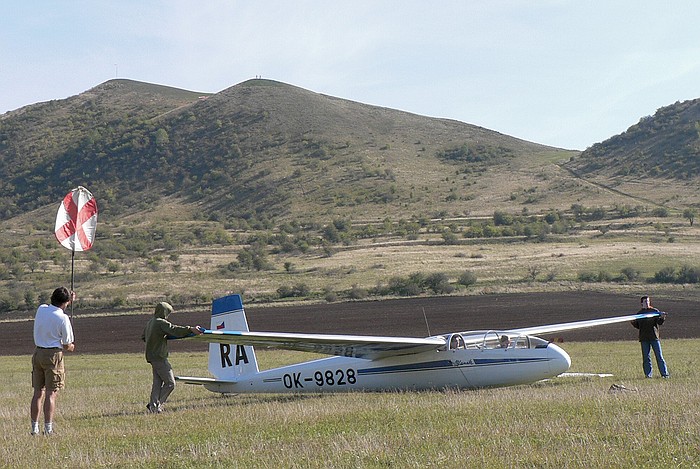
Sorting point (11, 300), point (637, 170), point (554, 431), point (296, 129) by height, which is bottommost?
point (11, 300)

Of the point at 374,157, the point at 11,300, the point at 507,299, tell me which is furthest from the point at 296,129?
the point at 507,299

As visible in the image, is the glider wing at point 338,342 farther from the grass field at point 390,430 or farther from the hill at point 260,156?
the hill at point 260,156

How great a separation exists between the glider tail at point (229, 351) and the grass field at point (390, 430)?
1.32 m

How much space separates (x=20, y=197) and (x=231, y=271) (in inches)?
3211

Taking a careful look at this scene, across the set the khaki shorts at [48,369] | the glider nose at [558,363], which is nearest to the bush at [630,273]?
the glider nose at [558,363]

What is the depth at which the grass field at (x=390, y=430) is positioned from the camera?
8414 millimetres

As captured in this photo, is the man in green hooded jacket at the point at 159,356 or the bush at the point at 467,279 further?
the bush at the point at 467,279

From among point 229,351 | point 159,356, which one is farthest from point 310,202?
point 159,356

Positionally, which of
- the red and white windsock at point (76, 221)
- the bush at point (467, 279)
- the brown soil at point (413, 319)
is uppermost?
the red and white windsock at point (76, 221)

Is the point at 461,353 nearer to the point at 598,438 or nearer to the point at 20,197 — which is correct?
the point at 598,438

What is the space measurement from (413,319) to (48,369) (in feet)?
121

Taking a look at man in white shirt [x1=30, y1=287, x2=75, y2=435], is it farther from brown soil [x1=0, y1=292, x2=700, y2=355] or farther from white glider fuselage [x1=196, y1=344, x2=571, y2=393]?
brown soil [x1=0, y1=292, x2=700, y2=355]

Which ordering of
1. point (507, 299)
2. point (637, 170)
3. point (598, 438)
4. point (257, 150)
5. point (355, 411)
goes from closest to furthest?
point (598, 438) → point (355, 411) → point (507, 299) → point (637, 170) → point (257, 150)

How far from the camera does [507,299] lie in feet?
181
